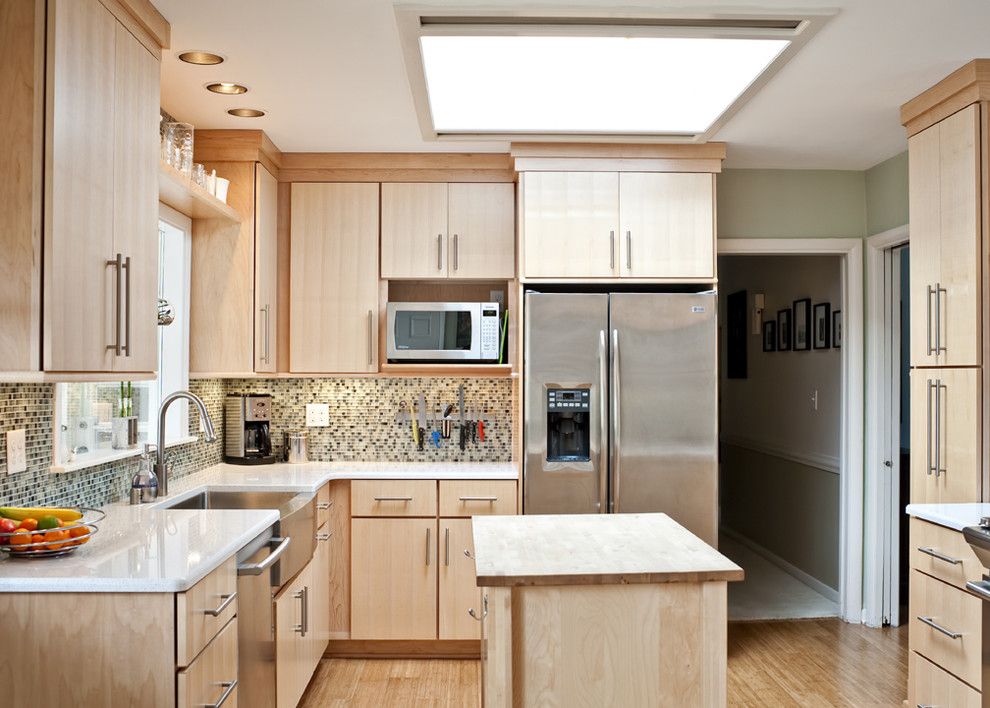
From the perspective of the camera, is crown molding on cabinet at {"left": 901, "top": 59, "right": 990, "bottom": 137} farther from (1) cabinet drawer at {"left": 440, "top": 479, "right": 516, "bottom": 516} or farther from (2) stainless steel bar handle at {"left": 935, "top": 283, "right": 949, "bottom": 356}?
(1) cabinet drawer at {"left": 440, "top": 479, "right": 516, "bottom": 516}

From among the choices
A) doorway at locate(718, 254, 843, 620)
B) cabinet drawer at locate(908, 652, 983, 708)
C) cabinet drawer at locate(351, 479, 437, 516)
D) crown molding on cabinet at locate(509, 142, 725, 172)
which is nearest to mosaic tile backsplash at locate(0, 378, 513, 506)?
cabinet drawer at locate(351, 479, 437, 516)

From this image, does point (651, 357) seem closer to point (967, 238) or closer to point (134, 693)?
point (967, 238)

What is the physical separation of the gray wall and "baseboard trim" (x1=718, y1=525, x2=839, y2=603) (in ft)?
0.11

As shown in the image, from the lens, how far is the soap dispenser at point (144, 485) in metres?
2.93

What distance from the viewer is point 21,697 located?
6.22 ft

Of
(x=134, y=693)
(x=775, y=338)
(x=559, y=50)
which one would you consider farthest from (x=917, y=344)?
(x=134, y=693)

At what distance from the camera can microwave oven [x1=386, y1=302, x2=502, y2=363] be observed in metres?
4.06

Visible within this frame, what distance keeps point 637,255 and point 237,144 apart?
6.17ft

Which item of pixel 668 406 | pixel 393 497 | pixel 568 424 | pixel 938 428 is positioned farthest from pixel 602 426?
pixel 938 428

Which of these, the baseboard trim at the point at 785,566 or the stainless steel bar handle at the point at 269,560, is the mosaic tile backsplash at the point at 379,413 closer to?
the stainless steel bar handle at the point at 269,560

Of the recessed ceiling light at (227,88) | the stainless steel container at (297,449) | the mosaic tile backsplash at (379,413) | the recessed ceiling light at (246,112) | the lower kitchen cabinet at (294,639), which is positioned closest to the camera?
the lower kitchen cabinet at (294,639)

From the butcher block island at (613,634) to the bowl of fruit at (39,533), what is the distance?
1013 millimetres

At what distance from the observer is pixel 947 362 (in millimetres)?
3127

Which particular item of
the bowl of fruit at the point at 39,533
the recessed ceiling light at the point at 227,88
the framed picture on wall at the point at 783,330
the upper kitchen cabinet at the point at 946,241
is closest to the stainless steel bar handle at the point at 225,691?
the bowl of fruit at the point at 39,533
